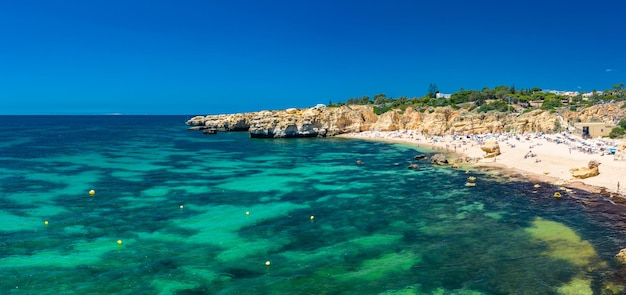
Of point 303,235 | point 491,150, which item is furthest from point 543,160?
point 303,235

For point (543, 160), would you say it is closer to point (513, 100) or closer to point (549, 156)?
point (549, 156)

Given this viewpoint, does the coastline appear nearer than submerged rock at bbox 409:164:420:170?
Yes

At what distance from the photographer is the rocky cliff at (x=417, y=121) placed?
67125mm

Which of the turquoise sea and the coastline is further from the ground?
the coastline

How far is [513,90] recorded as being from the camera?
10625cm

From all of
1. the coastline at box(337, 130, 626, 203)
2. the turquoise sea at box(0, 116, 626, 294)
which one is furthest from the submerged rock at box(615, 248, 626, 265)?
the coastline at box(337, 130, 626, 203)

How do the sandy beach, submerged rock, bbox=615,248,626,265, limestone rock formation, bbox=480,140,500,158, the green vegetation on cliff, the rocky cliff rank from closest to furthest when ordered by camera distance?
1. submerged rock, bbox=615,248,626,265
2. the sandy beach
3. limestone rock formation, bbox=480,140,500,158
4. the rocky cliff
5. the green vegetation on cliff

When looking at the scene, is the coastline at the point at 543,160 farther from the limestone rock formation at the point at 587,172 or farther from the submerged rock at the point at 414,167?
the submerged rock at the point at 414,167

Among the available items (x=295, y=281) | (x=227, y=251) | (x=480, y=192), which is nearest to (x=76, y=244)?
(x=227, y=251)

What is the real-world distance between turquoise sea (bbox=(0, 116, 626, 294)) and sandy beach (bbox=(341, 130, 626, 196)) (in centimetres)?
279

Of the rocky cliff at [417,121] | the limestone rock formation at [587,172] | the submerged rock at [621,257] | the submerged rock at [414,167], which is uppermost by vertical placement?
the rocky cliff at [417,121]

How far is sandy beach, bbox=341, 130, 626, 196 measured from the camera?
30812 mm

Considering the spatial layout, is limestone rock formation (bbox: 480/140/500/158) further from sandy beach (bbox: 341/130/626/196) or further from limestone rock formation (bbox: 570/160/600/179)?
limestone rock formation (bbox: 570/160/600/179)

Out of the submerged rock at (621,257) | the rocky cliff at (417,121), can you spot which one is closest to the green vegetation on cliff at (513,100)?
the rocky cliff at (417,121)
